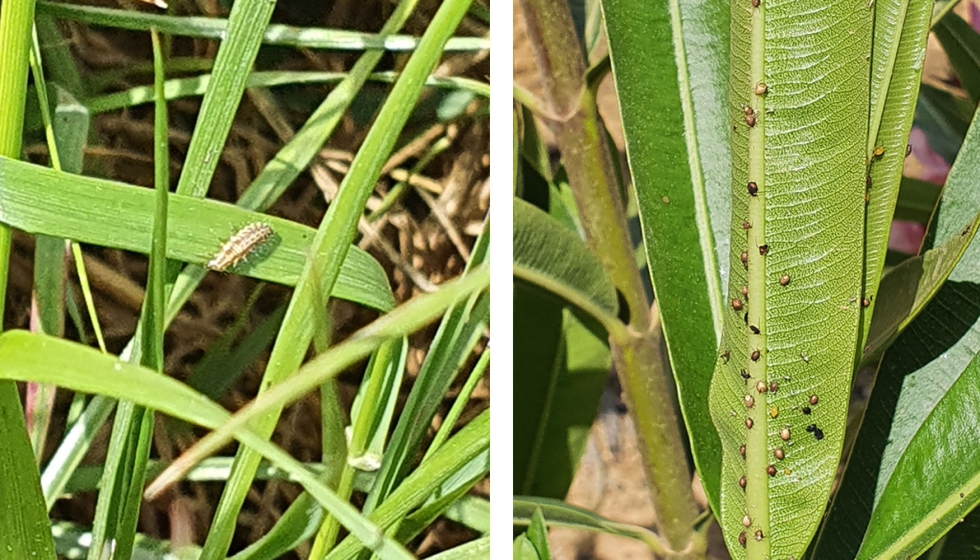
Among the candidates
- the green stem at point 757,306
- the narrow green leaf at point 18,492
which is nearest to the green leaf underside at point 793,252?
the green stem at point 757,306

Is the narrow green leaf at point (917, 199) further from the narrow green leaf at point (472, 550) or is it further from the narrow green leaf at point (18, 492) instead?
the narrow green leaf at point (18, 492)

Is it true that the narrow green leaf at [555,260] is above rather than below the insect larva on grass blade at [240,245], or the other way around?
below

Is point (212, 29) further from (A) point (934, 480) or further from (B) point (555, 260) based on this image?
(A) point (934, 480)

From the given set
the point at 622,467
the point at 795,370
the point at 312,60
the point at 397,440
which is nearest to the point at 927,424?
the point at 795,370

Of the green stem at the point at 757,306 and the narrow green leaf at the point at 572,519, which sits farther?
the narrow green leaf at the point at 572,519

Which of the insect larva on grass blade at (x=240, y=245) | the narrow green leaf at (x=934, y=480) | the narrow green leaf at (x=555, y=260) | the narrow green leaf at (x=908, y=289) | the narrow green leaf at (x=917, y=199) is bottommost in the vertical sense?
the narrow green leaf at (x=934, y=480)

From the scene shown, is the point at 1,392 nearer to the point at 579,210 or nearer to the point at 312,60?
the point at 312,60

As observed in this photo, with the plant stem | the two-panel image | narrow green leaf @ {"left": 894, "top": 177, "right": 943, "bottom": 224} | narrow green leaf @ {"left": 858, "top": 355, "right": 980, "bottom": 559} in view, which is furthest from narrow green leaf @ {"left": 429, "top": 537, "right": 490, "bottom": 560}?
narrow green leaf @ {"left": 894, "top": 177, "right": 943, "bottom": 224}

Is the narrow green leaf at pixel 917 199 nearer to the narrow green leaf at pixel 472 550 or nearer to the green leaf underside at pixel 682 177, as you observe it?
the green leaf underside at pixel 682 177

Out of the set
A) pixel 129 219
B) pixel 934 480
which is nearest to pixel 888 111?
pixel 934 480
